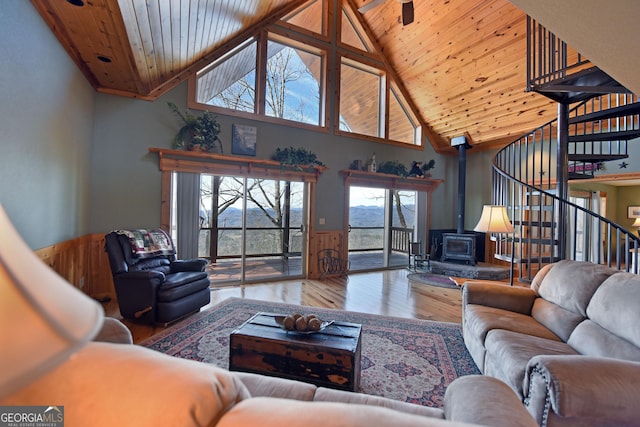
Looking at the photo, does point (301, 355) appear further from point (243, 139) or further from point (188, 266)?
point (243, 139)

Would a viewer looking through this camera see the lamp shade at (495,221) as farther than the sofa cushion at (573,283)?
Yes

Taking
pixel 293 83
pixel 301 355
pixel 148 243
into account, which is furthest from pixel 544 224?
pixel 148 243

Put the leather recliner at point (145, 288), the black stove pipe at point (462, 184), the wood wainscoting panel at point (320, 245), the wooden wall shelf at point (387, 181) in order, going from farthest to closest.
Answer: the black stove pipe at point (462, 184)
the wooden wall shelf at point (387, 181)
the wood wainscoting panel at point (320, 245)
the leather recliner at point (145, 288)

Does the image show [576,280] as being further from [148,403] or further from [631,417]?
[148,403]

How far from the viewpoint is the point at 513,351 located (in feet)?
5.65

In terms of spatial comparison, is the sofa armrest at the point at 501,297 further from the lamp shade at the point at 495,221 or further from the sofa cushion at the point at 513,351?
the lamp shade at the point at 495,221

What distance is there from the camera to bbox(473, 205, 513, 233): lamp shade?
323 centimetres

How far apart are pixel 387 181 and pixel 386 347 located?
424 cm

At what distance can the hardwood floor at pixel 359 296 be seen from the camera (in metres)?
3.57

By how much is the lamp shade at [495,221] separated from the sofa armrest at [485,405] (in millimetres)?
2598

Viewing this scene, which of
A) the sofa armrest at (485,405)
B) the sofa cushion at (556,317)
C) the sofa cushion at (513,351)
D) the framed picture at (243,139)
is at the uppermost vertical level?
A: the framed picture at (243,139)

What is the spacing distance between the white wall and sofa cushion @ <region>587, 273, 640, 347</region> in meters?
4.06

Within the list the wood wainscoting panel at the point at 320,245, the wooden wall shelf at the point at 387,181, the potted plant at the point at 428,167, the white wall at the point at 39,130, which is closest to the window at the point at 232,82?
the white wall at the point at 39,130

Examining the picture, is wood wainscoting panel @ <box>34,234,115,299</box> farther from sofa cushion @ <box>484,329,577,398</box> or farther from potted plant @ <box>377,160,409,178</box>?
potted plant @ <box>377,160,409,178</box>
